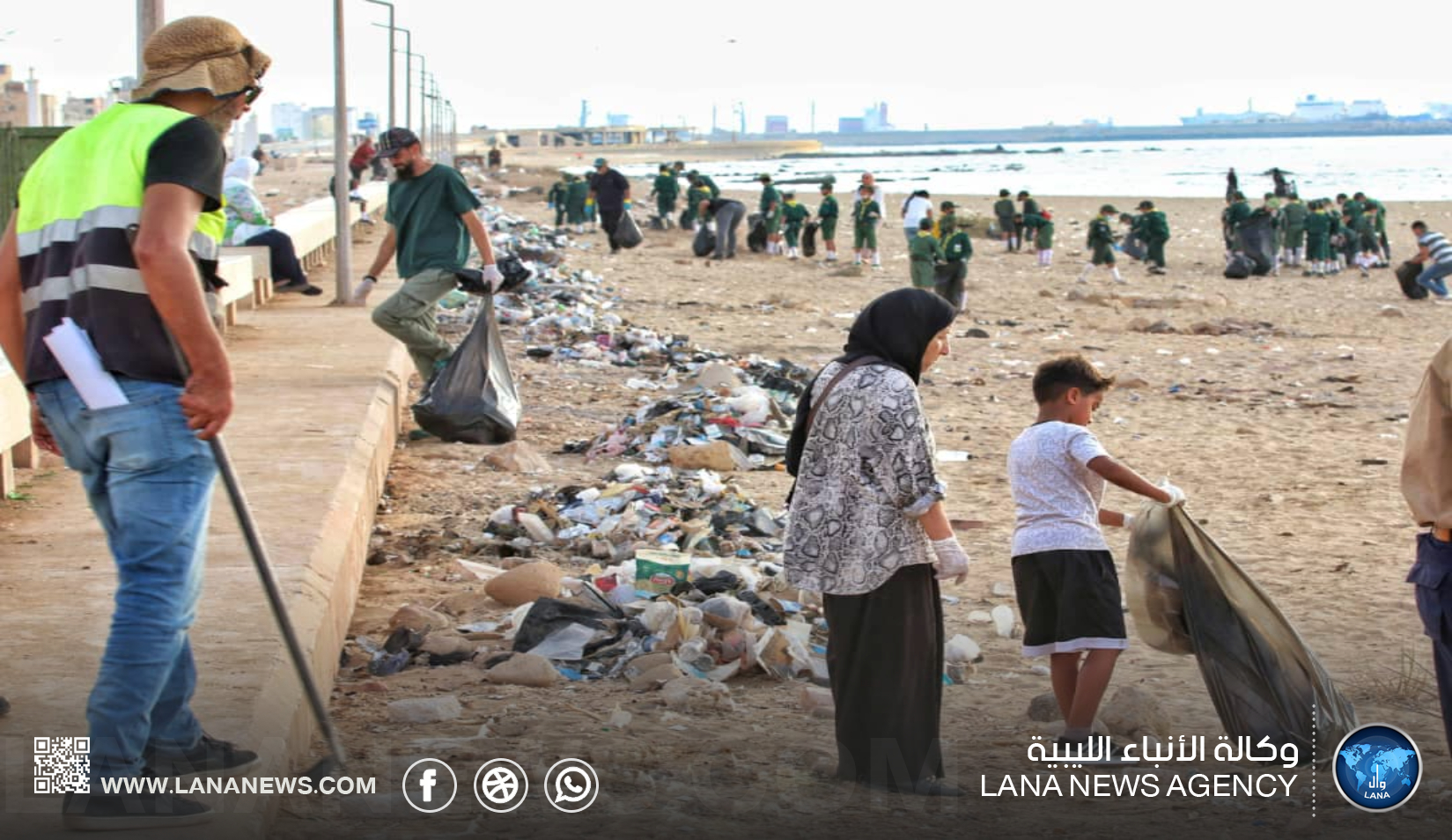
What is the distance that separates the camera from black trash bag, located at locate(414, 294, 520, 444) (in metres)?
8.63

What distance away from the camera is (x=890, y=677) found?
4.07 metres

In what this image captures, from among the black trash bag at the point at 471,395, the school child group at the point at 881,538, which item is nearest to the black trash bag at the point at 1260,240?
the black trash bag at the point at 471,395

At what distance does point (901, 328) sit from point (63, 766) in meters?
2.06

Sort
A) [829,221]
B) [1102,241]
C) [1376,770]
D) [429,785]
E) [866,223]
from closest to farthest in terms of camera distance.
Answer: [429,785] < [1376,770] < [1102,241] < [866,223] < [829,221]

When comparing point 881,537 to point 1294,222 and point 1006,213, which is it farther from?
point 1006,213

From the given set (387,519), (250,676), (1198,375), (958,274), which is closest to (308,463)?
(387,519)

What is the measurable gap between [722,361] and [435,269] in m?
3.74

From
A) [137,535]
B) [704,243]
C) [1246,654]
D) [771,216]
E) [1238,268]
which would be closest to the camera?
[137,535]

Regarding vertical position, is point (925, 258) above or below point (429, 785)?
above

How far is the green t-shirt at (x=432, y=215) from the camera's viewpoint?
8609mm

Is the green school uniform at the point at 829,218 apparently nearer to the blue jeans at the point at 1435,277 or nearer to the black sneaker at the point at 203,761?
the blue jeans at the point at 1435,277

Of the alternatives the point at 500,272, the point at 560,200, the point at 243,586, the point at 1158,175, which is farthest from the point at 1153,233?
the point at 1158,175

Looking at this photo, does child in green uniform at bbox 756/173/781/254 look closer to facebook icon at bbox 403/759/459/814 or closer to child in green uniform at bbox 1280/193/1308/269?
child in green uniform at bbox 1280/193/1308/269

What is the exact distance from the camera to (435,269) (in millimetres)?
8648
